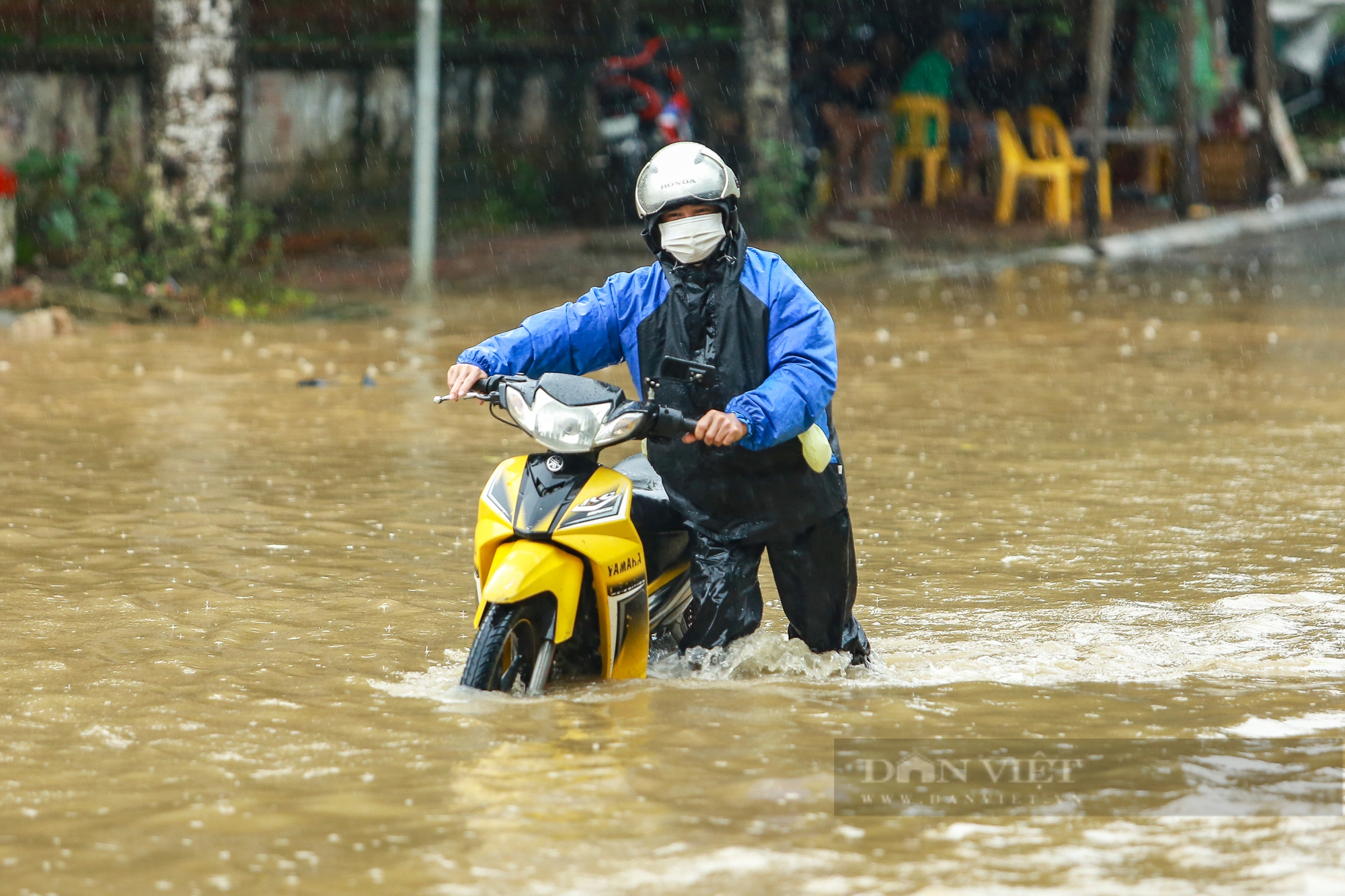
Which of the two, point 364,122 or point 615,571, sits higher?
point 364,122

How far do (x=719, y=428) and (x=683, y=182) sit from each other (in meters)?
0.73

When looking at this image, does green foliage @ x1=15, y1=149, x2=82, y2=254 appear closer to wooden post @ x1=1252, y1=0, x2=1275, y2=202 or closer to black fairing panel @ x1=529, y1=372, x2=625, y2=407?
black fairing panel @ x1=529, y1=372, x2=625, y2=407

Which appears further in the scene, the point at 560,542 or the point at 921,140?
the point at 921,140

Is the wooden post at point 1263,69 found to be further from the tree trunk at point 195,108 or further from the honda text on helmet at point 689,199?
the honda text on helmet at point 689,199

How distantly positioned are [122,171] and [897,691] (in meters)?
12.8

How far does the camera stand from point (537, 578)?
4.17 metres

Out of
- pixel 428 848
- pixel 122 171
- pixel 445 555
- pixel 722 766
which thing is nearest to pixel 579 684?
pixel 722 766

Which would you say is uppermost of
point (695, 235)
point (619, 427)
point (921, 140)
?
point (921, 140)

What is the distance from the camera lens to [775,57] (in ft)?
54.0

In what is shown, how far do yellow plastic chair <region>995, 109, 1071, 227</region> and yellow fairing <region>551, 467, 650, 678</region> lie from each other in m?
14.9

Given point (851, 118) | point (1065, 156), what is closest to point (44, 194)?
point (851, 118)

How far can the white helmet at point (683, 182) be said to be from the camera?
4.38 metres

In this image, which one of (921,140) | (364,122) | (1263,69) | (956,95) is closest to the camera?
(364,122)

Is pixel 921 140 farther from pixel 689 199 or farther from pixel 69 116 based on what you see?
pixel 689 199
